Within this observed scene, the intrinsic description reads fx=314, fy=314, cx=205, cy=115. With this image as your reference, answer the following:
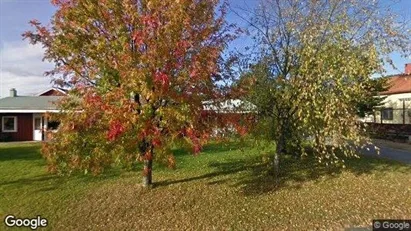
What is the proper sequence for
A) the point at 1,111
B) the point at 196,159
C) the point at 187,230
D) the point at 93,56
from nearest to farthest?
the point at 187,230
the point at 93,56
the point at 196,159
the point at 1,111

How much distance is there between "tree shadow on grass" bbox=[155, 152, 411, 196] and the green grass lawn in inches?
1.2

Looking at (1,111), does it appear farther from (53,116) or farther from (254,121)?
(254,121)

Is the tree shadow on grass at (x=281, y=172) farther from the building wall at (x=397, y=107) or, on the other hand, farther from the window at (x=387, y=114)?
the window at (x=387, y=114)

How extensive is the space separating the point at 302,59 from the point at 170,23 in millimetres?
3867

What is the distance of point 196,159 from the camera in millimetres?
13266

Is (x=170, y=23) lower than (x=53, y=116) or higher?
higher

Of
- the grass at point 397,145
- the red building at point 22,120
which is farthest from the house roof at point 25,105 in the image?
the grass at point 397,145

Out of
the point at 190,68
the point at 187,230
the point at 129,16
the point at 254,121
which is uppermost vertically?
the point at 129,16

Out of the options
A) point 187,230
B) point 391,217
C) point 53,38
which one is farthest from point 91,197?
point 391,217

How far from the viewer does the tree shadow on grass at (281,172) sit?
8852 millimetres

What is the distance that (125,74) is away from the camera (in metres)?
5.85

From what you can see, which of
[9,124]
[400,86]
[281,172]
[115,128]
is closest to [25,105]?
[9,124]

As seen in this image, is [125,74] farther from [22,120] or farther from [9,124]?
[9,124]

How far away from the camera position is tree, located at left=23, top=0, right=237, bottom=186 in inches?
239
